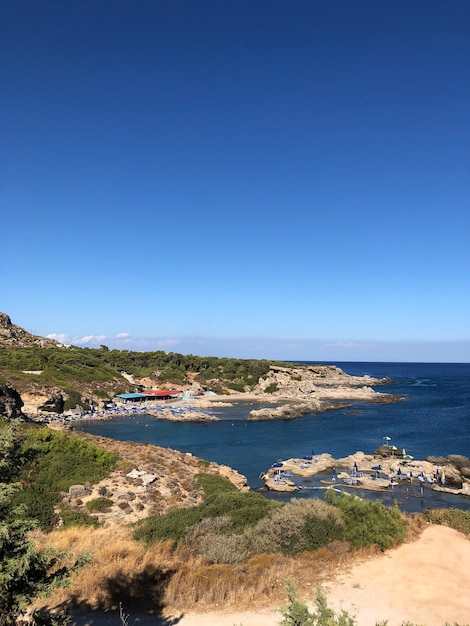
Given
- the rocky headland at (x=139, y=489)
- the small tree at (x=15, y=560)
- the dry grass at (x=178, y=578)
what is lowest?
the rocky headland at (x=139, y=489)

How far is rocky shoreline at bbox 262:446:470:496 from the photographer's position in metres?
36.6

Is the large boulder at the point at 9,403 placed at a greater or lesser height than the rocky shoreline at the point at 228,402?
greater

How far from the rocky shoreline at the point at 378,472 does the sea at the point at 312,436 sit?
41.4 inches

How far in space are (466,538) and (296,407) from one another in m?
67.0

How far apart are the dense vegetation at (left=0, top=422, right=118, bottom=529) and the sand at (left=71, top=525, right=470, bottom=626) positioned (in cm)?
1045

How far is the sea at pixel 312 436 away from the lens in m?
37.5

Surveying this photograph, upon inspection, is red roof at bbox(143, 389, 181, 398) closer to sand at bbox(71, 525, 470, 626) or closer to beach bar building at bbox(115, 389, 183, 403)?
beach bar building at bbox(115, 389, 183, 403)

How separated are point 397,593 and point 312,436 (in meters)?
50.7

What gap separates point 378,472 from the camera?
1596 inches

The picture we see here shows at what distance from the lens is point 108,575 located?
11.8 m

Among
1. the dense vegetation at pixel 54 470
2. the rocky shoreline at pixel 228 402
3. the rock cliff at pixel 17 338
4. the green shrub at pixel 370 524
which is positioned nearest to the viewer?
the green shrub at pixel 370 524

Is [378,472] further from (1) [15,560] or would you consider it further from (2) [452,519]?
(1) [15,560]

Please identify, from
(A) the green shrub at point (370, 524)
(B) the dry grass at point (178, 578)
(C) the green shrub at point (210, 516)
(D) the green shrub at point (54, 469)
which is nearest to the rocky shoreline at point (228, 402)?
(D) the green shrub at point (54, 469)

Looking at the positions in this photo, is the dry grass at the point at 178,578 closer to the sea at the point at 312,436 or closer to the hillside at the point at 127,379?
the sea at the point at 312,436
